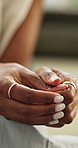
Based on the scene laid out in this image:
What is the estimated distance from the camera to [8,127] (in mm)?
606

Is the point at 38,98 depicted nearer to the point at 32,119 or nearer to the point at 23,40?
the point at 32,119

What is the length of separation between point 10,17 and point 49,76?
0.73 m

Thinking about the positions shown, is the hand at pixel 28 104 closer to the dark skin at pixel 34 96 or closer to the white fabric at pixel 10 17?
the dark skin at pixel 34 96

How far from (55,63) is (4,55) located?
1.20 m

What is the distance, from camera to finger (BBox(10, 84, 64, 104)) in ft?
1.91

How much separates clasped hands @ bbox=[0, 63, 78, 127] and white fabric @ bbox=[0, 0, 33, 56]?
677 millimetres

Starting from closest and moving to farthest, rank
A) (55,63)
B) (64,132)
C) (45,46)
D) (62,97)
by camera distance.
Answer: (62,97)
(64,132)
(55,63)
(45,46)

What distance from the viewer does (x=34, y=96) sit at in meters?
0.58

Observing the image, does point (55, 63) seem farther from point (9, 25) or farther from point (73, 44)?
point (9, 25)

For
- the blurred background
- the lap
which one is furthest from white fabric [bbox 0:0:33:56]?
the blurred background

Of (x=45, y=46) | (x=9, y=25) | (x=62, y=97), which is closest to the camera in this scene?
(x=62, y=97)

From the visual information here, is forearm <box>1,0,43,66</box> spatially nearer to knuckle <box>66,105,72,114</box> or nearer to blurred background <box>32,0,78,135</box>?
knuckle <box>66,105,72,114</box>

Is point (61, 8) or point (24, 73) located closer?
point (24, 73)

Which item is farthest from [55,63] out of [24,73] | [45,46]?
[24,73]
